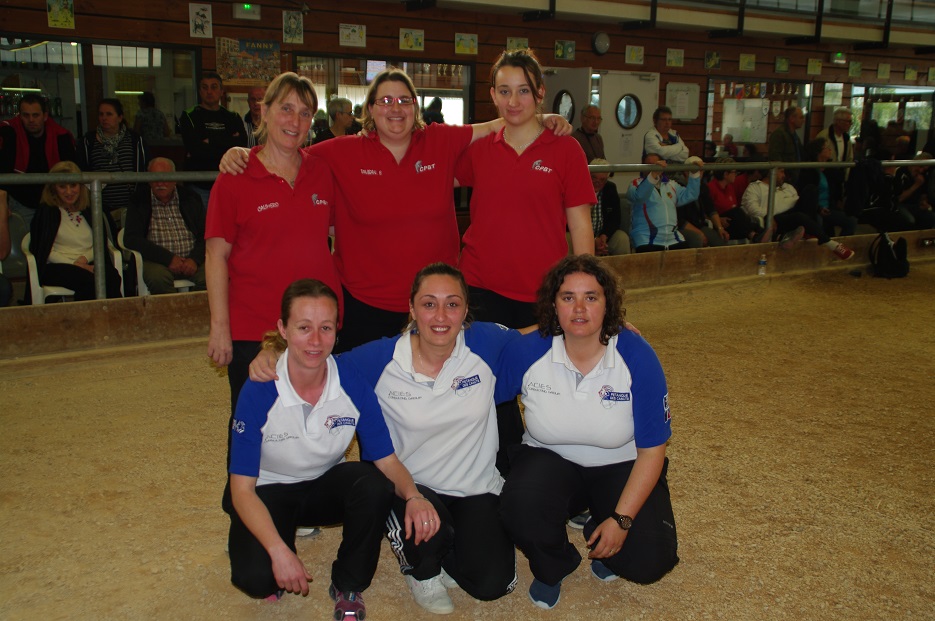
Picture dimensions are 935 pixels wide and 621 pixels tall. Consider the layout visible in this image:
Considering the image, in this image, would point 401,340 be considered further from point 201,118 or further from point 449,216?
point 201,118

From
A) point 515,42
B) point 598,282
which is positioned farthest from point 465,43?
point 598,282

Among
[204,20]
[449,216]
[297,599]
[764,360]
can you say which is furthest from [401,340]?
[204,20]

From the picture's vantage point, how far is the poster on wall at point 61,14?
23.1 ft

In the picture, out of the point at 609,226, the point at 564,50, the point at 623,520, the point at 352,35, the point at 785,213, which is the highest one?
the point at 564,50

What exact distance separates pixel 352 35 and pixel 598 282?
22.9 ft

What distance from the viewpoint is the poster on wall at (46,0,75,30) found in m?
7.05

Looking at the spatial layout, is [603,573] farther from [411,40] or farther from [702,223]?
[411,40]

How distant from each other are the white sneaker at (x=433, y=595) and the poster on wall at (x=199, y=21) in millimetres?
6692

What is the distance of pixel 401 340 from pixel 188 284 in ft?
10.7

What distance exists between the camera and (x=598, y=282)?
8.39 feet

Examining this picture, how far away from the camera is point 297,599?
8.26ft

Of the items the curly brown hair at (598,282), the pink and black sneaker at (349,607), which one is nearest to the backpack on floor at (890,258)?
the curly brown hair at (598,282)

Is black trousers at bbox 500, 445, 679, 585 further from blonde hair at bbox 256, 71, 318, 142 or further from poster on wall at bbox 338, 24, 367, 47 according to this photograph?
poster on wall at bbox 338, 24, 367, 47

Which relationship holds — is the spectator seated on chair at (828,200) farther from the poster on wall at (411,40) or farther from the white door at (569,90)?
the poster on wall at (411,40)
